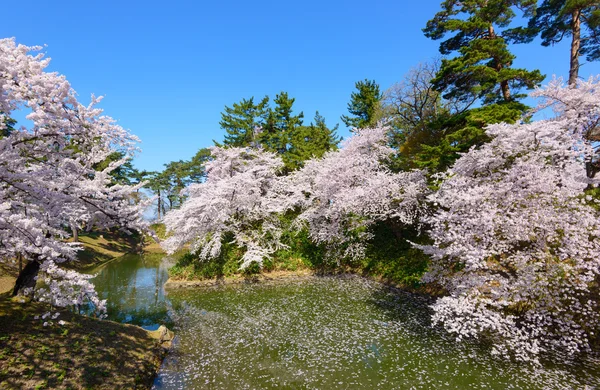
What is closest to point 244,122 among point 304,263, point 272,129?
point 272,129

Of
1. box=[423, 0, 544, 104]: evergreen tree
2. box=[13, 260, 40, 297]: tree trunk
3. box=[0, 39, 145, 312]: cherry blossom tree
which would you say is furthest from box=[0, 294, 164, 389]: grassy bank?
box=[423, 0, 544, 104]: evergreen tree

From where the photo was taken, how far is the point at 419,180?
1903 cm

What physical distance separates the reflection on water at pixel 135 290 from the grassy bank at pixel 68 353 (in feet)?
11.9

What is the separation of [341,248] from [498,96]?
48.2 feet

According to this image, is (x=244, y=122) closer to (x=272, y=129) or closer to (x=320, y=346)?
(x=272, y=129)

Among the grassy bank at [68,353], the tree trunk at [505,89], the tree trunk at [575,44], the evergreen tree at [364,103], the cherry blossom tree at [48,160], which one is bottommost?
the grassy bank at [68,353]

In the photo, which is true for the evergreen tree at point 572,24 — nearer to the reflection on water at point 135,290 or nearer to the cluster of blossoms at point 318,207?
the cluster of blossoms at point 318,207

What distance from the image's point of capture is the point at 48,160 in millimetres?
6973

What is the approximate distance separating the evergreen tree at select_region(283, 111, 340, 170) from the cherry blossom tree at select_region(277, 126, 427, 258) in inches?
205

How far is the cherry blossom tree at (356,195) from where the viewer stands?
1892cm

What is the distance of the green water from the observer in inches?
336

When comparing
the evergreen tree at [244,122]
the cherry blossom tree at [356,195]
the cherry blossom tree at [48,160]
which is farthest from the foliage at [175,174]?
the cherry blossom tree at [48,160]

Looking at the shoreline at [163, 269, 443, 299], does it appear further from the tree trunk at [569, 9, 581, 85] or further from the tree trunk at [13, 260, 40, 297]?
the tree trunk at [569, 9, 581, 85]

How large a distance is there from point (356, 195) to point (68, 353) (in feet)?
51.9
